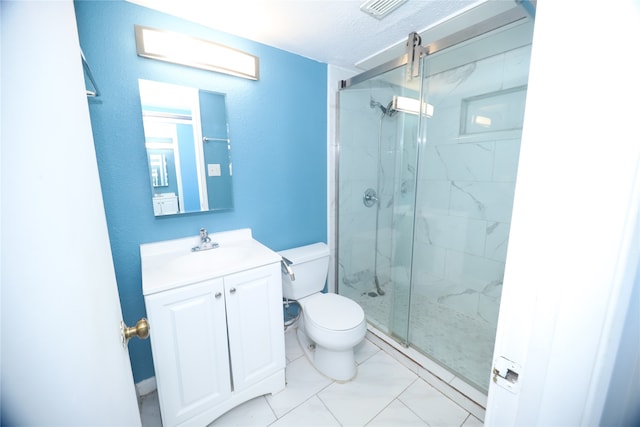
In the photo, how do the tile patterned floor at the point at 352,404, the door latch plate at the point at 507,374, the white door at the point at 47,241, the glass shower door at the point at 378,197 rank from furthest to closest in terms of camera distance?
the glass shower door at the point at 378,197, the tile patterned floor at the point at 352,404, the door latch plate at the point at 507,374, the white door at the point at 47,241

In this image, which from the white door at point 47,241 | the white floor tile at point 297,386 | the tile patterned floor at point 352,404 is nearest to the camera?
the white door at point 47,241

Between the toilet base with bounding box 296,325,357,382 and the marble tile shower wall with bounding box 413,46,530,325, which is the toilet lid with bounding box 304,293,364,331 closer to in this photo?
the toilet base with bounding box 296,325,357,382

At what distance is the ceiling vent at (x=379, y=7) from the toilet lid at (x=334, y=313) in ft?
5.78

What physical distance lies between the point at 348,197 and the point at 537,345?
1.84m

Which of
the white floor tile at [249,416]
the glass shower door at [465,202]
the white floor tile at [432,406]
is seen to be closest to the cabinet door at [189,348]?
the white floor tile at [249,416]

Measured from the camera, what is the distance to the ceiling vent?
1.23 metres

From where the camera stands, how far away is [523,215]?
402mm

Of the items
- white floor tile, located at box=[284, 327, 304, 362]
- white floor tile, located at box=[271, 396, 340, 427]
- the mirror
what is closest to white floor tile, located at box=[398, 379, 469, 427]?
white floor tile, located at box=[271, 396, 340, 427]

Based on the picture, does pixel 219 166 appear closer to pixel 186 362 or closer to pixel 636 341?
pixel 186 362

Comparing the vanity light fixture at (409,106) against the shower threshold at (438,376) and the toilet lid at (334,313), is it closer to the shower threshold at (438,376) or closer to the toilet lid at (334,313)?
the toilet lid at (334,313)

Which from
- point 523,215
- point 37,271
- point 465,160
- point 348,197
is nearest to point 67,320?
point 37,271

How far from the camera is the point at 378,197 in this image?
2348mm

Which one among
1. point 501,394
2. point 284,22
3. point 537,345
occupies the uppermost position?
point 284,22

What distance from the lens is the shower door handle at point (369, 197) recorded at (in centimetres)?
230
